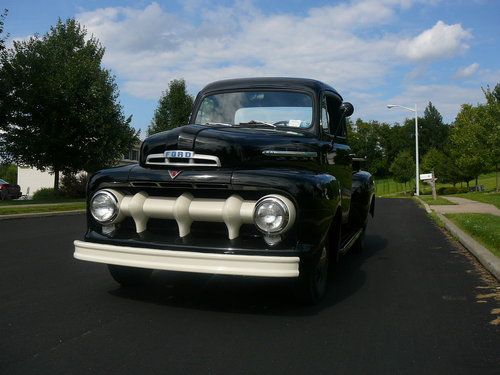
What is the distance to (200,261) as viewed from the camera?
3.93 metres

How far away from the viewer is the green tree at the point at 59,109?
86.5ft

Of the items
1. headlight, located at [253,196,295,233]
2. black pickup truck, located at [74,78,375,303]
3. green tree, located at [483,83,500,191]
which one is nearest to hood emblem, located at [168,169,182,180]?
black pickup truck, located at [74,78,375,303]

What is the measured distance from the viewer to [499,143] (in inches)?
1094

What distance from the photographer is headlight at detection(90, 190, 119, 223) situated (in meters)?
4.46

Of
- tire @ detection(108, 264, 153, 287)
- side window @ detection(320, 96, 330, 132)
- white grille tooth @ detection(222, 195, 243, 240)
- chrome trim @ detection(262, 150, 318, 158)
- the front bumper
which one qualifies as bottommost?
tire @ detection(108, 264, 153, 287)

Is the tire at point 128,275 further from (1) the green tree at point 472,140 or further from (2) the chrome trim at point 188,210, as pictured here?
(1) the green tree at point 472,140

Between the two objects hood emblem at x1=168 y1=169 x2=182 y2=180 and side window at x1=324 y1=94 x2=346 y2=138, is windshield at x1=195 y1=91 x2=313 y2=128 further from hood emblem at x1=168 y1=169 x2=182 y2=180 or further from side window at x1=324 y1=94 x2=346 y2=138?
hood emblem at x1=168 y1=169 x2=182 y2=180

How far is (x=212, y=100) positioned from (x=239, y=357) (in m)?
3.40

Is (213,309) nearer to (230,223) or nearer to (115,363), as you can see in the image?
(230,223)

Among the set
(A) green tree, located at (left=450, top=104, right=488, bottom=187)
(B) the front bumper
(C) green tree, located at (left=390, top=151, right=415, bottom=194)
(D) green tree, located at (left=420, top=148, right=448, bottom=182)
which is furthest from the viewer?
(C) green tree, located at (left=390, top=151, right=415, bottom=194)

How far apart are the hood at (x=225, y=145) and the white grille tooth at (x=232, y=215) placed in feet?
1.39

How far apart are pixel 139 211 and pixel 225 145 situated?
2.95 feet

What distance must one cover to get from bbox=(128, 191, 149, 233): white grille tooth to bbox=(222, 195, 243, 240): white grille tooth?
0.75 metres

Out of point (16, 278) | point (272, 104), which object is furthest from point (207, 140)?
point (16, 278)
